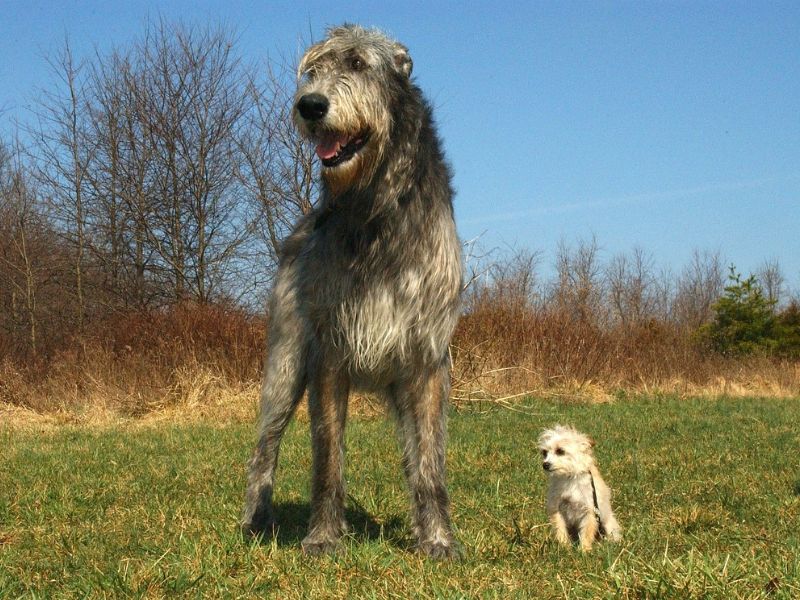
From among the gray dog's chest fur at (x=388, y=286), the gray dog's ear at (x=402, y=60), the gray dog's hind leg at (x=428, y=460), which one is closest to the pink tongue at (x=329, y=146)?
the gray dog's chest fur at (x=388, y=286)

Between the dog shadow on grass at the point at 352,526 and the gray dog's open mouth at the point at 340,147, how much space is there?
75.0 inches

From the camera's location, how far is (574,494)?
4926 mm

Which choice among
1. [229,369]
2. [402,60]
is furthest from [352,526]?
[229,369]

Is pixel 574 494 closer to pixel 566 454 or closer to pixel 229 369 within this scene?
pixel 566 454

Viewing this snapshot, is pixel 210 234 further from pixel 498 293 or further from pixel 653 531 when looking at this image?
pixel 653 531

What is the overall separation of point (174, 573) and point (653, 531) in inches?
107

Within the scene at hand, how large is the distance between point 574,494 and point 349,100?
268 cm

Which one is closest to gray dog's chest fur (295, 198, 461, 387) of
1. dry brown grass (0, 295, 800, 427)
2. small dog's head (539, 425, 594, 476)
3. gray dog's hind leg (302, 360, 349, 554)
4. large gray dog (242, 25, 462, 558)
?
large gray dog (242, 25, 462, 558)

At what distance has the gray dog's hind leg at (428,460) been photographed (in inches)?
164

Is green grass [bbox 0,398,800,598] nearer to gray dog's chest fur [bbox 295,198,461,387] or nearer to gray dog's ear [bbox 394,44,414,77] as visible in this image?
gray dog's chest fur [bbox 295,198,461,387]

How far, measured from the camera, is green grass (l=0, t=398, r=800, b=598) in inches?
131

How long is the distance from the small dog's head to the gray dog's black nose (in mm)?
2576

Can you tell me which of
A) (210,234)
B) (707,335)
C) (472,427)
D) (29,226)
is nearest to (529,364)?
(472,427)

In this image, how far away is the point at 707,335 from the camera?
25.0 metres
